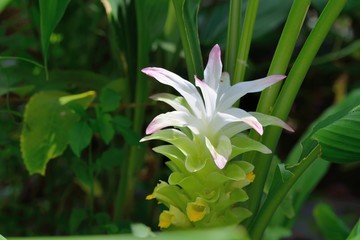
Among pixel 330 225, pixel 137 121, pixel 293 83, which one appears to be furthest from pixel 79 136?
pixel 330 225

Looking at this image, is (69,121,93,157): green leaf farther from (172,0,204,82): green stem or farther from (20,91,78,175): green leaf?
(172,0,204,82): green stem

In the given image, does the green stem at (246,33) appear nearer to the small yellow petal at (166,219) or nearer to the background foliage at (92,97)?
the background foliage at (92,97)

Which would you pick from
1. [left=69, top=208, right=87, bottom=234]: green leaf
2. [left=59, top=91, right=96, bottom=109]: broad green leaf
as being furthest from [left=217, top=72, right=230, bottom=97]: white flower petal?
[left=69, top=208, right=87, bottom=234]: green leaf

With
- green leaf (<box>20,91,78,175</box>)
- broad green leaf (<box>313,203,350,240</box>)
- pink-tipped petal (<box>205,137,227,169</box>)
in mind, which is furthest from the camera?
broad green leaf (<box>313,203,350,240</box>)

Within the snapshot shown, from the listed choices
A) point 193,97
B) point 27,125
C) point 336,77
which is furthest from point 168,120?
point 336,77

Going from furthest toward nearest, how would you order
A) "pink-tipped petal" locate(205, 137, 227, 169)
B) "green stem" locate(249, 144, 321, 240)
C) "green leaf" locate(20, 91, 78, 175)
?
1. "green leaf" locate(20, 91, 78, 175)
2. "green stem" locate(249, 144, 321, 240)
3. "pink-tipped petal" locate(205, 137, 227, 169)

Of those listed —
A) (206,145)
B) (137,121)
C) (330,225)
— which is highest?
(206,145)

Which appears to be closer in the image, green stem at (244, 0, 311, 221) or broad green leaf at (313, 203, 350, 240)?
green stem at (244, 0, 311, 221)

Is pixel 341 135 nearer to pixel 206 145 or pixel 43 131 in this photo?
pixel 206 145
